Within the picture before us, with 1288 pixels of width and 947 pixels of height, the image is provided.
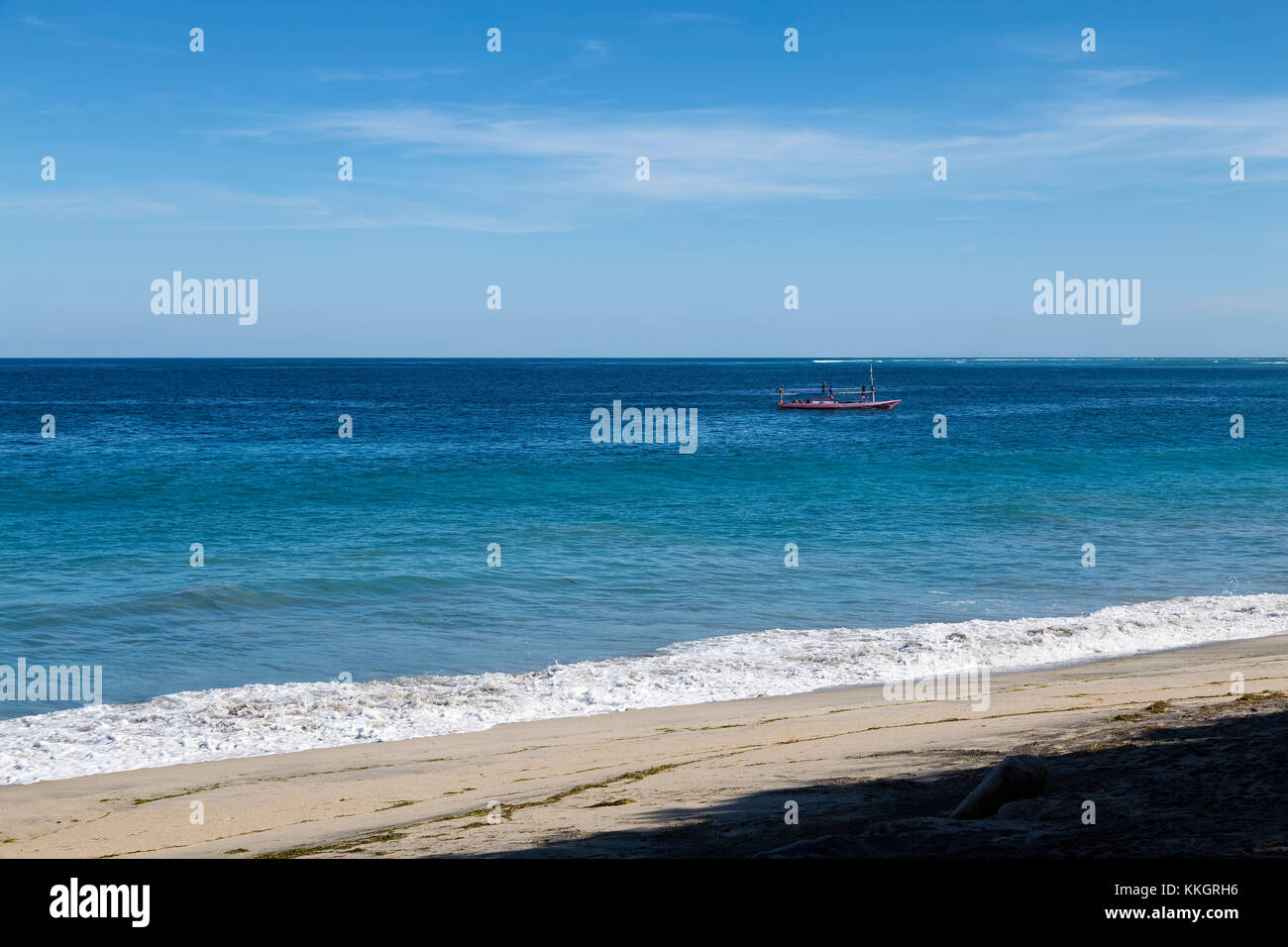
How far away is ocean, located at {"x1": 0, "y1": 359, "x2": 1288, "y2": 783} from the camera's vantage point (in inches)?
576

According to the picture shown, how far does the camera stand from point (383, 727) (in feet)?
43.3

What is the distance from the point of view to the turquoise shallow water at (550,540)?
709 inches

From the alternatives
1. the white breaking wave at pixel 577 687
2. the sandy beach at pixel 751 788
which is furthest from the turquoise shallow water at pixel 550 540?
the sandy beach at pixel 751 788

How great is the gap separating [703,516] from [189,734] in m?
20.2

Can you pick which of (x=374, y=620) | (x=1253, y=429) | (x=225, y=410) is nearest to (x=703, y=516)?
(x=374, y=620)

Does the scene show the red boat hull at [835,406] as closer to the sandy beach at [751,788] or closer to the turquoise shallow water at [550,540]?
the turquoise shallow water at [550,540]

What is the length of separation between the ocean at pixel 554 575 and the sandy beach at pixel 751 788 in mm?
1572

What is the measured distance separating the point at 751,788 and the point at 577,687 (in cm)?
639

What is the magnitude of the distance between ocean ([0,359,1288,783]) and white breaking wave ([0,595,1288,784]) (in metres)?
0.06

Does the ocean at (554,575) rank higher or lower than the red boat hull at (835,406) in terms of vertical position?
lower

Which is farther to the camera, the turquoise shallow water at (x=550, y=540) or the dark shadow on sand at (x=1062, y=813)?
the turquoise shallow water at (x=550, y=540)

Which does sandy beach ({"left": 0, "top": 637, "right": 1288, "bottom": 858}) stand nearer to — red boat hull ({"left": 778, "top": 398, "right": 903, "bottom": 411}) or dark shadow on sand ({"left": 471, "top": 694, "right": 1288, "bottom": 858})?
dark shadow on sand ({"left": 471, "top": 694, "right": 1288, "bottom": 858})
